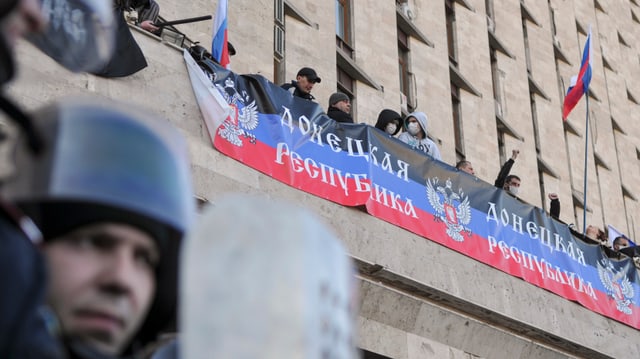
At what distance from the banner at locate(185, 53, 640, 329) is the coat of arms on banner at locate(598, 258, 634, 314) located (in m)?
0.02

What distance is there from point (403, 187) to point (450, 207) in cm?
72

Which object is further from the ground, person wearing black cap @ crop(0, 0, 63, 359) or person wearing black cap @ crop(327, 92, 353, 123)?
person wearing black cap @ crop(327, 92, 353, 123)

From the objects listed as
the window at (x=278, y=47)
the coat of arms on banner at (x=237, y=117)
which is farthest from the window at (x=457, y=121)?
the coat of arms on banner at (x=237, y=117)

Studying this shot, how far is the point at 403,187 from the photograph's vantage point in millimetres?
10734

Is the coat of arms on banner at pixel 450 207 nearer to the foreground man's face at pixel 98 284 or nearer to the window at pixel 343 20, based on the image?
the window at pixel 343 20

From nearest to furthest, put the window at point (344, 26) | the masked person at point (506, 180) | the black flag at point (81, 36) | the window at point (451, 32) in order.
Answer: the black flag at point (81, 36)
the masked person at point (506, 180)
the window at point (344, 26)
the window at point (451, 32)

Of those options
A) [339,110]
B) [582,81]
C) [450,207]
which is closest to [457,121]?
[582,81]

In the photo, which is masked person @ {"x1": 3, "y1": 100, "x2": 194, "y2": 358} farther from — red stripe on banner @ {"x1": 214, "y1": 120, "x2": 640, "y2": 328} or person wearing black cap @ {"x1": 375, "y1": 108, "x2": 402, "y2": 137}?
person wearing black cap @ {"x1": 375, "y1": 108, "x2": 402, "y2": 137}

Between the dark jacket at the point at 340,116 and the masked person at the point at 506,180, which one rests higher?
the masked person at the point at 506,180

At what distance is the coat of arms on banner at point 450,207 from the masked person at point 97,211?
9045 mm

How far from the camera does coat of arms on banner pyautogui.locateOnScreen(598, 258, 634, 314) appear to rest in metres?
13.6

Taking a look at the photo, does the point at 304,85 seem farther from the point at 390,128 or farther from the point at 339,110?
the point at 390,128

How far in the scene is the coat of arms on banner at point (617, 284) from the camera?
534 inches

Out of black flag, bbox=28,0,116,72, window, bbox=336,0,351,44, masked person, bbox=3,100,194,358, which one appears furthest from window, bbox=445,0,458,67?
masked person, bbox=3,100,194,358
